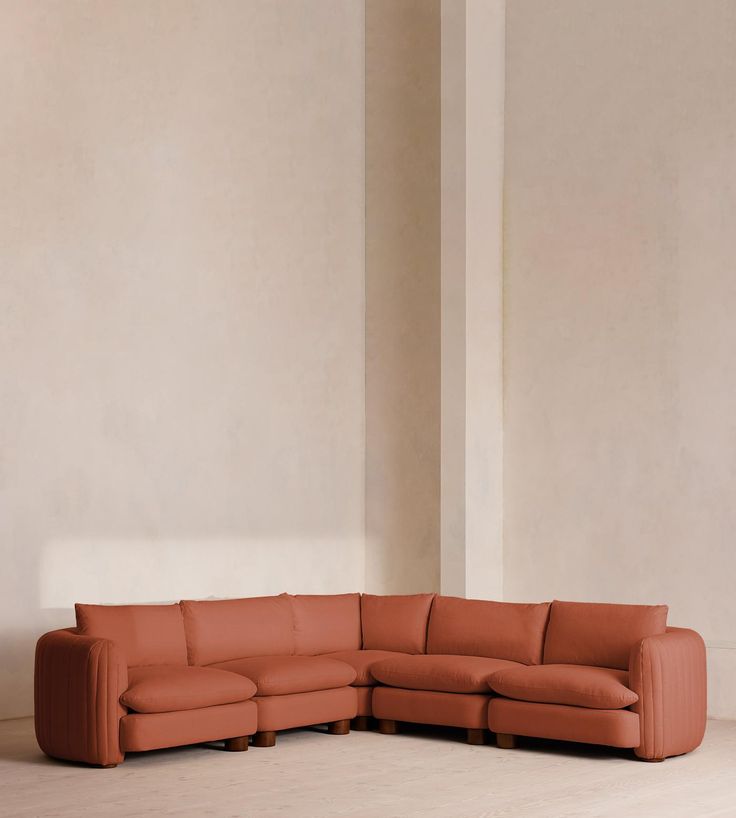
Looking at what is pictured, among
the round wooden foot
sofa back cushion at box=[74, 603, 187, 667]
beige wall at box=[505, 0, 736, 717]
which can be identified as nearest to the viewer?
sofa back cushion at box=[74, 603, 187, 667]

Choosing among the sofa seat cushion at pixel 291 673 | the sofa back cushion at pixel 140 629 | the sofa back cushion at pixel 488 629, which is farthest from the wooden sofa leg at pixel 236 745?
the sofa back cushion at pixel 488 629

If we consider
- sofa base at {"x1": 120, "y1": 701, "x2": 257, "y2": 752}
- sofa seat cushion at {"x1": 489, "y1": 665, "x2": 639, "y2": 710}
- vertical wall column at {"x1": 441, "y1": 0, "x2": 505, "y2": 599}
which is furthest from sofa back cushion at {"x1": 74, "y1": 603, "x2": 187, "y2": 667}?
vertical wall column at {"x1": 441, "y1": 0, "x2": 505, "y2": 599}

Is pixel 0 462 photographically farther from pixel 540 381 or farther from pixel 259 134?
pixel 540 381

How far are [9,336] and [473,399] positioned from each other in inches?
138

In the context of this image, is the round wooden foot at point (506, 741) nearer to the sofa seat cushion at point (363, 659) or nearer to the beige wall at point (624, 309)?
the sofa seat cushion at point (363, 659)

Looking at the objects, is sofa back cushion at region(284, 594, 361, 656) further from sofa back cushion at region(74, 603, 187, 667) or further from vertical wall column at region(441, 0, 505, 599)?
vertical wall column at region(441, 0, 505, 599)

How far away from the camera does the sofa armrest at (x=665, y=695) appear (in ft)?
21.5

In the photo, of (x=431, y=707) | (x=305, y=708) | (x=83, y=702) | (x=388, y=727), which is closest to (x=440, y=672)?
(x=431, y=707)

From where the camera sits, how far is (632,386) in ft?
29.1

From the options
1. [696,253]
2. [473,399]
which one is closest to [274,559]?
[473,399]

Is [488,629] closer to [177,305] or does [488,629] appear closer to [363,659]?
[363,659]

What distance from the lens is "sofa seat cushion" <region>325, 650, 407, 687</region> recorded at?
7.61 metres

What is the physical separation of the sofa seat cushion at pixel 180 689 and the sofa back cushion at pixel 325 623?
105cm

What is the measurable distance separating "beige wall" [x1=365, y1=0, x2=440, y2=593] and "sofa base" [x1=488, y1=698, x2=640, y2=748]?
285cm
